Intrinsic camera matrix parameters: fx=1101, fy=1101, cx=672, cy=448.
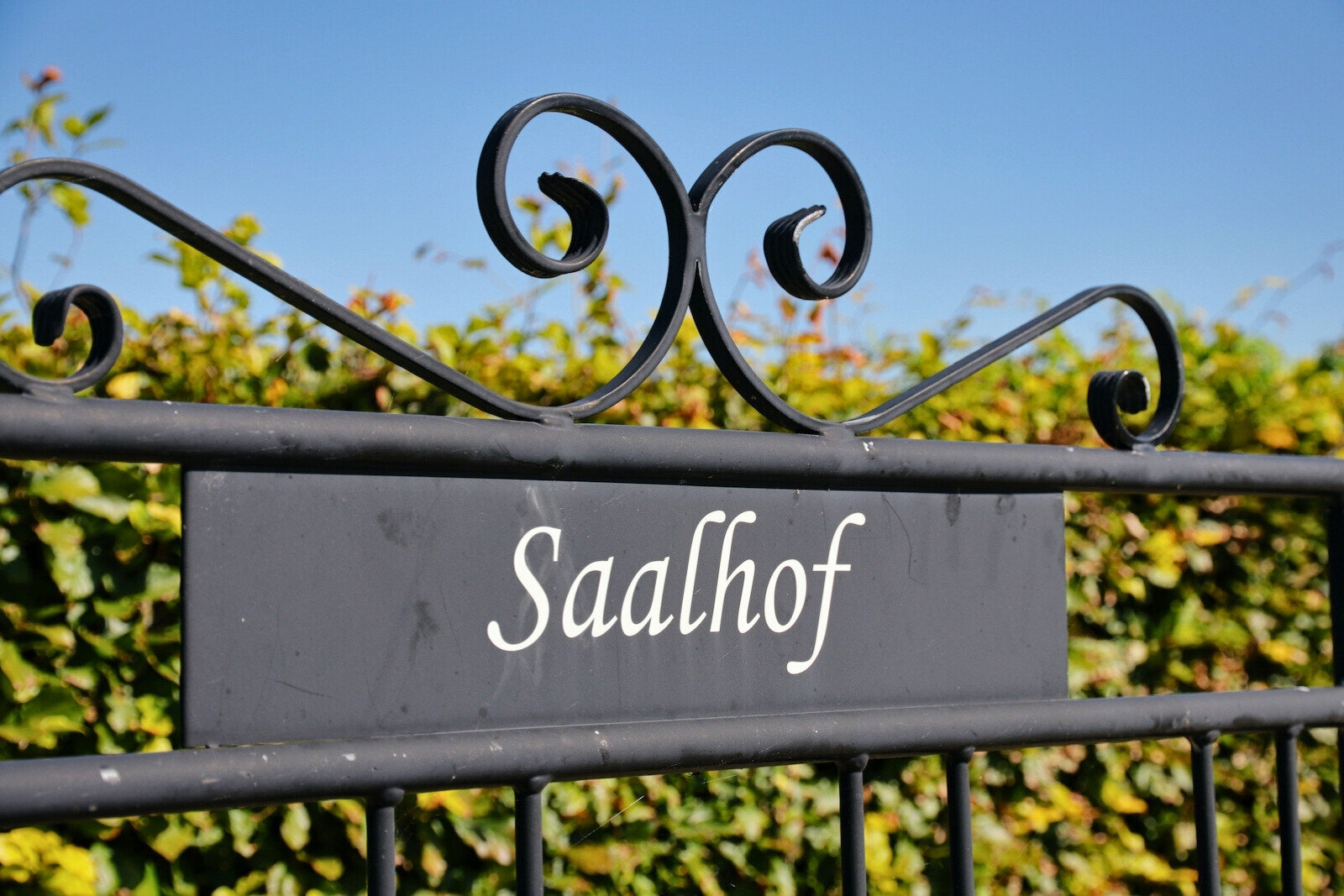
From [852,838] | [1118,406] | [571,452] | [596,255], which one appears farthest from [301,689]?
[1118,406]

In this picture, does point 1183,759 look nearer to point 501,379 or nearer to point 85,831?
point 501,379

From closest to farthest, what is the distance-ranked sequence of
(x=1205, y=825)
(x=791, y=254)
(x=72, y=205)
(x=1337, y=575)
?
(x=791, y=254) < (x=1205, y=825) < (x=1337, y=575) < (x=72, y=205)

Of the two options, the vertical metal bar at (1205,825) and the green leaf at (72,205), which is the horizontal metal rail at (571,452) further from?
the green leaf at (72,205)

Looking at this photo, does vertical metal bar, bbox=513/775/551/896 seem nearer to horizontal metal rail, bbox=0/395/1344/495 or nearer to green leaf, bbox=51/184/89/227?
horizontal metal rail, bbox=0/395/1344/495

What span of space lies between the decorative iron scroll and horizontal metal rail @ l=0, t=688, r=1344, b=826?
272 millimetres

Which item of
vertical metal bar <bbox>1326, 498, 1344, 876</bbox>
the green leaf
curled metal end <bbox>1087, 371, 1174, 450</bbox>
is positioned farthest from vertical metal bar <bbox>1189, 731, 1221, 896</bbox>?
the green leaf

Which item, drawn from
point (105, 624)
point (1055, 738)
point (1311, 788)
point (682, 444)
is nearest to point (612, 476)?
point (682, 444)

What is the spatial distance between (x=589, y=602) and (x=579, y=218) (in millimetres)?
352

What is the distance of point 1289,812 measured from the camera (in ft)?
4.34

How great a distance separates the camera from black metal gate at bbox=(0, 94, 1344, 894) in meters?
0.81

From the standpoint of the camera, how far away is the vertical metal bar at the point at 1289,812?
1.30m

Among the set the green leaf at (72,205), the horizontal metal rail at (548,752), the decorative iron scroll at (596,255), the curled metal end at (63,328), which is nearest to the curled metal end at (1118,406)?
the decorative iron scroll at (596,255)

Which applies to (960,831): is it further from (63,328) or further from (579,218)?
(63,328)

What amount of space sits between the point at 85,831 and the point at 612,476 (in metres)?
1.47
